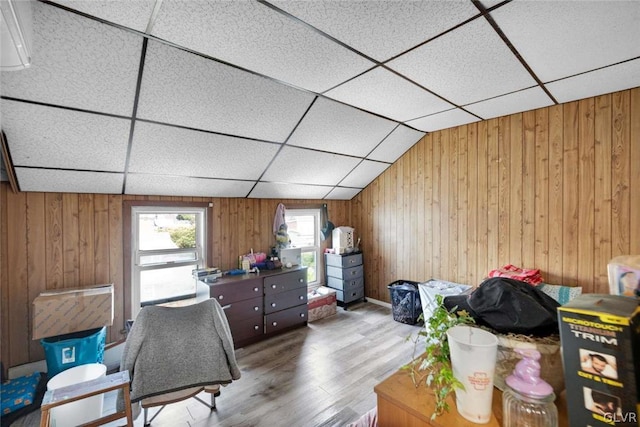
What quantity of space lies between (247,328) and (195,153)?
78.1 inches

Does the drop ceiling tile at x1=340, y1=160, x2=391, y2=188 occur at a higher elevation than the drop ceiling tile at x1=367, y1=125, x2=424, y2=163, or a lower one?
lower

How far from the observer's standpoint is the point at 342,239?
4570 millimetres

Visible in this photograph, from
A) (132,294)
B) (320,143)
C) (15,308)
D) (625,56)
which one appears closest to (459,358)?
(625,56)

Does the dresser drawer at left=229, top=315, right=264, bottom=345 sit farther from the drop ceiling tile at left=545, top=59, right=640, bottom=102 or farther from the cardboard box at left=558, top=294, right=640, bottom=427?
the drop ceiling tile at left=545, top=59, right=640, bottom=102

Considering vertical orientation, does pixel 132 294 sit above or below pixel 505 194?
below

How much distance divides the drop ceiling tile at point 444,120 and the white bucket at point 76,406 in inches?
146

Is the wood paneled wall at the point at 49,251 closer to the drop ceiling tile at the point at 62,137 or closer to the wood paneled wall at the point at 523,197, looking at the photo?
the drop ceiling tile at the point at 62,137

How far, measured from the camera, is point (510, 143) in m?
3.19

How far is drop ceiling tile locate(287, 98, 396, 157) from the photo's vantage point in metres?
2.69

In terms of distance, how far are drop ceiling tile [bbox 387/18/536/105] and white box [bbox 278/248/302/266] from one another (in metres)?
2.58

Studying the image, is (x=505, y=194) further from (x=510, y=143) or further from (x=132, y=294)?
(x=132, y=294)

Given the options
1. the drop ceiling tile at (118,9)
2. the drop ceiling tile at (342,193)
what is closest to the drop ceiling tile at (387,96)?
the drop ceiling tile at (118,9)

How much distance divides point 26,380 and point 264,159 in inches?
110

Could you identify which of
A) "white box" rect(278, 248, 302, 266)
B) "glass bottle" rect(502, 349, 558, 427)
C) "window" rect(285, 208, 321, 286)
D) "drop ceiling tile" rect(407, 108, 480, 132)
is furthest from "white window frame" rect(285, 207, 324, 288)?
"glass bottle" rect(502, 349, 558, 427)
